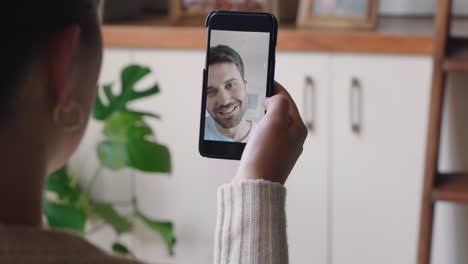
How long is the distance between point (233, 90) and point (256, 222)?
176 mm

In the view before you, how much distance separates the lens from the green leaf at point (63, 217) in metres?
1.76

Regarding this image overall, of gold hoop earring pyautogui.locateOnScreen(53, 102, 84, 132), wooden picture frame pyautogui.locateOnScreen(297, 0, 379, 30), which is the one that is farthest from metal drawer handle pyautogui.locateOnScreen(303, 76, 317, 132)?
gold hoop earring pyautogui.locateOnScreen(53, 102, 84, 132)

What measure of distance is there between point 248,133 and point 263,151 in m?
0.10

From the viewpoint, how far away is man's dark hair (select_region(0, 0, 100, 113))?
497mm

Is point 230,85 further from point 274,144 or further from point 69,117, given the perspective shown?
point 69,117

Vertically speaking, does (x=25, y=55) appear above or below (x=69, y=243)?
above

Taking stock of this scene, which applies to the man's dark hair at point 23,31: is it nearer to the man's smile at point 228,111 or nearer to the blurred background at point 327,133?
the man's smile at point 228,111

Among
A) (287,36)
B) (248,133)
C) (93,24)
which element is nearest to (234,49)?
(248,133)

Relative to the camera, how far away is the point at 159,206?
2.12 m

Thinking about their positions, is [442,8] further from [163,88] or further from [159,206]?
[159,206]

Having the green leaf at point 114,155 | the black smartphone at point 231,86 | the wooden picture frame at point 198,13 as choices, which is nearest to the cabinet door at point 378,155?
the wooden picture frame at point 198,13

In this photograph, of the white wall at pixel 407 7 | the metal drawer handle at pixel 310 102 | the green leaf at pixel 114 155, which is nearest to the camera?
the green leaf at pixel 114 155

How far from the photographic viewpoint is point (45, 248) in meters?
0.48

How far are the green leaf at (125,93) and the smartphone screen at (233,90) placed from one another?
35.7 inches
